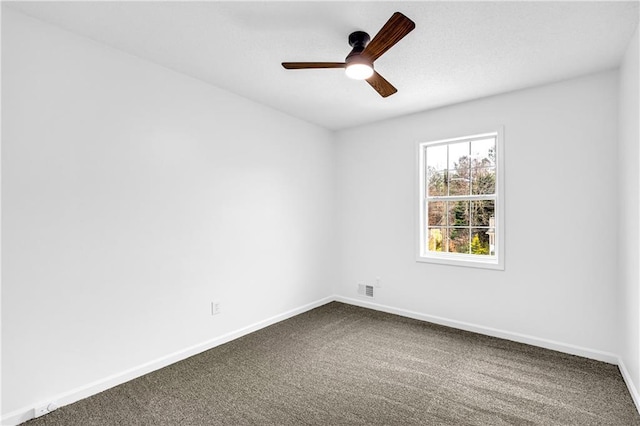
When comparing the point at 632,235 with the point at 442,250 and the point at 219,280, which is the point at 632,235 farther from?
the point at 219,280

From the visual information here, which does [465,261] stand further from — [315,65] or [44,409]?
[44,409]

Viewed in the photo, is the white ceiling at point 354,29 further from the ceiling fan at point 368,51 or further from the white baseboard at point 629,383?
the white baseboard at point 629,383

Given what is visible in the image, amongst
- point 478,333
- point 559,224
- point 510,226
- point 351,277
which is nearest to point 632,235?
point 559,224

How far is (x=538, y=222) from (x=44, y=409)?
420 cm

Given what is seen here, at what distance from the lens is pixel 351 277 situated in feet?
15.3

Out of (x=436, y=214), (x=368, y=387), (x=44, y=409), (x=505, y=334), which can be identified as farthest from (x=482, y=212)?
(x=44, y=409)

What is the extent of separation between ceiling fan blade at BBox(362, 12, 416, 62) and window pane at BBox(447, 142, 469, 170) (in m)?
2.14

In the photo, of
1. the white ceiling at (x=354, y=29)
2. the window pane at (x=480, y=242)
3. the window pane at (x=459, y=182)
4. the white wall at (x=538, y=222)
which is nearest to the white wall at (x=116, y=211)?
the white ceiling at (x=354, y=29)

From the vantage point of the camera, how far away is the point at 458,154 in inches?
151

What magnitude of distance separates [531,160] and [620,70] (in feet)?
3.07

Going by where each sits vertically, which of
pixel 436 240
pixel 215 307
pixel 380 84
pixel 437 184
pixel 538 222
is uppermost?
pixel 380 84

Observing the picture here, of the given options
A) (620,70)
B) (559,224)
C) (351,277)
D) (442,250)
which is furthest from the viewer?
(351,277)

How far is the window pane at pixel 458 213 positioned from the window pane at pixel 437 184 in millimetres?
181

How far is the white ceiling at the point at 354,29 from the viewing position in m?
2.02
